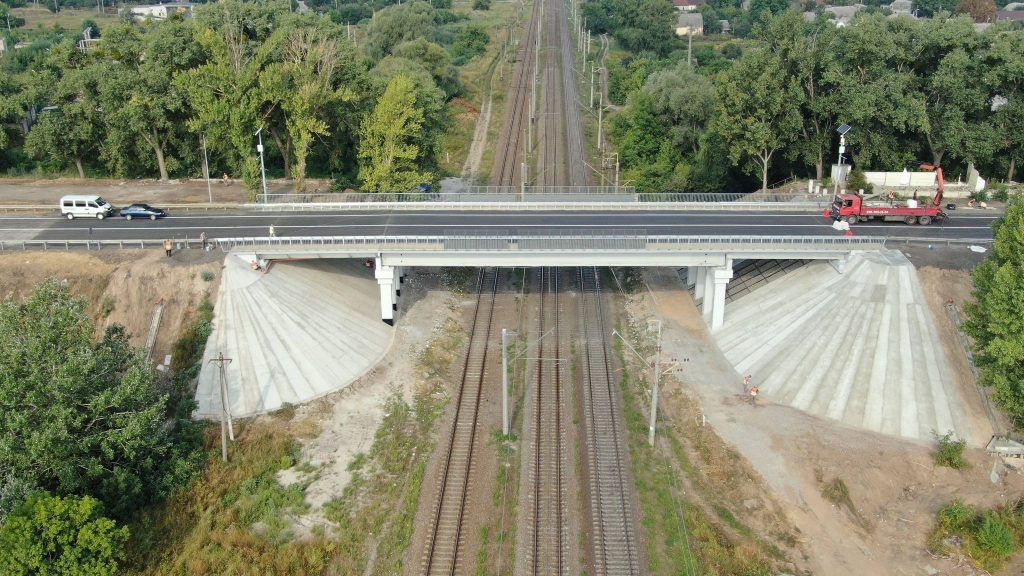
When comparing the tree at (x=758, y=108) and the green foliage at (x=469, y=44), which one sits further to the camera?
the green foliage at (x=469, y=44)

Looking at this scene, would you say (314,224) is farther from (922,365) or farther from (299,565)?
(922,365)

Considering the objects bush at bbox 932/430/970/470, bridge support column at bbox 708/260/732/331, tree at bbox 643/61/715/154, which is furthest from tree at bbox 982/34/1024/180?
bush at bbox 932/430/970/470

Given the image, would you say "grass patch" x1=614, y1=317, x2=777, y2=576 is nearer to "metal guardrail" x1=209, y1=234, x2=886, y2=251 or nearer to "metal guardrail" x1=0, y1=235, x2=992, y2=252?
"metal guardrail" x1=209, y1=234, x2=886, y2=251

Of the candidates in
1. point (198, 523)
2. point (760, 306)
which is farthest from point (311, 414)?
point (760, 306)

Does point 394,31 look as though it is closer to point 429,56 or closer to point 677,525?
point 429,56

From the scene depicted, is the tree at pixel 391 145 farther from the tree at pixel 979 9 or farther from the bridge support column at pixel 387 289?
the tree at pixel 979 9

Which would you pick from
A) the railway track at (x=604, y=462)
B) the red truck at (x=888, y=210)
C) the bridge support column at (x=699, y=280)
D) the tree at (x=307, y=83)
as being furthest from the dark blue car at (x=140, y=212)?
the red truck at (x=888, y=210)
